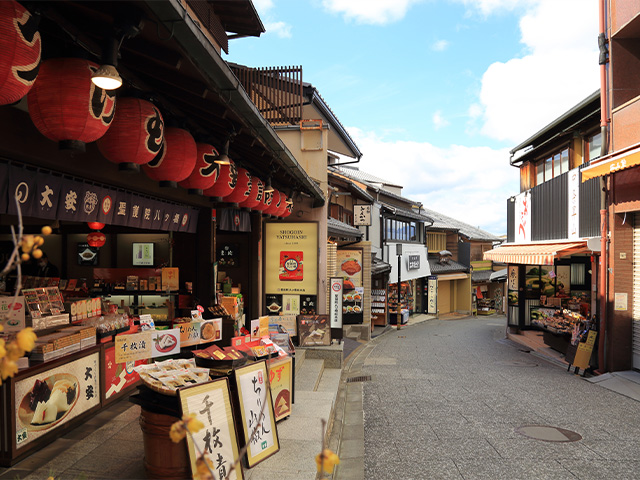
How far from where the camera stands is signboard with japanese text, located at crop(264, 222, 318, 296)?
13531mm

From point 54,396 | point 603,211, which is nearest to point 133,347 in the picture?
point 54,396

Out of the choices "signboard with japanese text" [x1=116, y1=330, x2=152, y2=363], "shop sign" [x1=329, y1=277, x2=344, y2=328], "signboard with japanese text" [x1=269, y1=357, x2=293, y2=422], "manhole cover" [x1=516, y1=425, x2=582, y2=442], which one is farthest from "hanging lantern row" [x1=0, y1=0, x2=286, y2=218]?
"shop sign" [x1=329, y1=277, x2=344, y2=328]

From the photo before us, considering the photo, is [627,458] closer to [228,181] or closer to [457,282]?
[228,181]

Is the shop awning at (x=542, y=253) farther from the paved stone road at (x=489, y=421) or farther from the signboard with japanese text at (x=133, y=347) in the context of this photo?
the signboard with japanese text at (x=133, y=347)

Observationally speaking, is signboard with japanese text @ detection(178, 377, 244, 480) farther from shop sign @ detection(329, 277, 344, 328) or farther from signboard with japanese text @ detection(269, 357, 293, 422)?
shop sign @ detection(329, 277, 344, 328)

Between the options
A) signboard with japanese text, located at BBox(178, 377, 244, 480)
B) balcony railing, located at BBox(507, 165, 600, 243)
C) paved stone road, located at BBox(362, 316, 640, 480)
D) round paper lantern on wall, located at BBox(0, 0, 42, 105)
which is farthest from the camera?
balcony railing, located at BBox(507, 165, 600, 243)

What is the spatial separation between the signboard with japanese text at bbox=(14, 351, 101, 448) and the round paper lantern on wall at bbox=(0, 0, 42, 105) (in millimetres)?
4213

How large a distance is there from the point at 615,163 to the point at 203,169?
36.4 feet

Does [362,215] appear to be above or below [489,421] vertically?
above

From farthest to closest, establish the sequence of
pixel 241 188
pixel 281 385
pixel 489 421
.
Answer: pixel 489 421, pixel 241 188, pixel 281 385

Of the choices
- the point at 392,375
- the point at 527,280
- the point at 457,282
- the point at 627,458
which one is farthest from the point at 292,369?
the point at 457,282

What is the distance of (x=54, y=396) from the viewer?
6.06m

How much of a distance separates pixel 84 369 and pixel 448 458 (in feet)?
19.3

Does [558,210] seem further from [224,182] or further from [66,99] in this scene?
[66,99]
